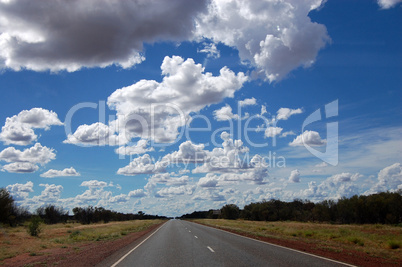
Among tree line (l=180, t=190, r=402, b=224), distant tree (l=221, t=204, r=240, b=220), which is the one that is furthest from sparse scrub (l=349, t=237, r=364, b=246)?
distant tree (l=221, t=204, r=240, b=220)

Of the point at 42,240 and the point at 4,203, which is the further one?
the point at 4,203

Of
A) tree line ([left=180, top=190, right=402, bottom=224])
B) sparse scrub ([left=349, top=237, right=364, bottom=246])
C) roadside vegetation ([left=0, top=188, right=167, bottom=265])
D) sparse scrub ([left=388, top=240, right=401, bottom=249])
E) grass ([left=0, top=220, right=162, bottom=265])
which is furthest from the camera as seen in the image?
tree line ([left=180, top=190, right=402, bottom=224])

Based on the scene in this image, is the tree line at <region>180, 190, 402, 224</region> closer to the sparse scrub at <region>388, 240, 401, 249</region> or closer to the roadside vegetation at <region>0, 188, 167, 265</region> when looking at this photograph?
the roadside vegetation at <region>0, 188, 167, 265</region>

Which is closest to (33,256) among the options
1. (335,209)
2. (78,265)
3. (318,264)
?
(78,265)

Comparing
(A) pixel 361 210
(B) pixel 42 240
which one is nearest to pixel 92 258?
(B) pixel 42 240

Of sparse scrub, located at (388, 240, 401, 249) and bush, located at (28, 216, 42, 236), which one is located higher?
bush, located at (28, 216, 42, 236)

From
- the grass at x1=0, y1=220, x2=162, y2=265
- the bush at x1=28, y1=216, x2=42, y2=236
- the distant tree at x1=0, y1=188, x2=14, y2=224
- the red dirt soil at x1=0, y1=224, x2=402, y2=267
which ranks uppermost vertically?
the distant tree at x1=0, y1=188, x2=14, y2=224

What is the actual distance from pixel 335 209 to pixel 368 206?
52.1 feet

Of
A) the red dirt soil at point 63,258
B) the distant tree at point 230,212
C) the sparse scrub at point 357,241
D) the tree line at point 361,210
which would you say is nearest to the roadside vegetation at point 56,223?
the red dirt soil at point 63,258

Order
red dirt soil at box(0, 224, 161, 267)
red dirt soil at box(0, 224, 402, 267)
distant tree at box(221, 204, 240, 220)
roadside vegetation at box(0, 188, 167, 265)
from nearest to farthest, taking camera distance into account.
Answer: red dirt soil at box(0, 224, 402, 267) < red dirt soil at box(0, 224, 161, 267) < roadside vegetation at box(0, 188, 167, 265) < distant tree at box(221, 204, 240, 220)

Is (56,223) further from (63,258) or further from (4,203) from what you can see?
(63,258)

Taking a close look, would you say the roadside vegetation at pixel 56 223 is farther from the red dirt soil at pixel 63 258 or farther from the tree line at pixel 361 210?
the tree line at pixel 361 210

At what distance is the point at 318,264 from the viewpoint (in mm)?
12102

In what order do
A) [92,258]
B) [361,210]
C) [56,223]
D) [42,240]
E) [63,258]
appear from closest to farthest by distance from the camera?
[92,258] < [63,258] < [42,240] < [361,210] < [56,223]
